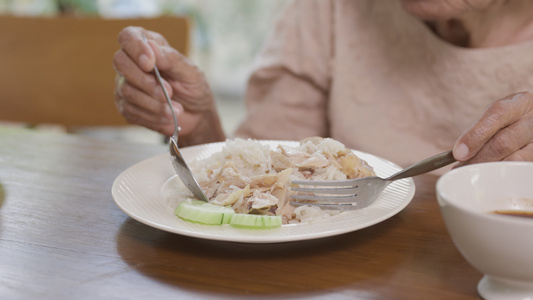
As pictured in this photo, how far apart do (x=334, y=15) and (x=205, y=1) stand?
298cm

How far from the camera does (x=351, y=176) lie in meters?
1.00

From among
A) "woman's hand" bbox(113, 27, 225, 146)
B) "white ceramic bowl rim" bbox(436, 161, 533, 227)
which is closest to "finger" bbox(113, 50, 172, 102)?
"woman's hand" bbox(113, 27, 225, 146)

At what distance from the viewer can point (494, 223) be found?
24.2 inches

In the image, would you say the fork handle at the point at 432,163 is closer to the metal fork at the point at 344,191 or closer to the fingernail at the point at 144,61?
the metal fork at the point at 344,191

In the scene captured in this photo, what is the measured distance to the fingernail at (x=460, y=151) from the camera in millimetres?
939

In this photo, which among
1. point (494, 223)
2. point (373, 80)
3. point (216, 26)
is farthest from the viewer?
point (216, 26)

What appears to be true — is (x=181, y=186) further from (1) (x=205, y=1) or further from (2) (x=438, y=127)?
(1) (x=205, y=1)

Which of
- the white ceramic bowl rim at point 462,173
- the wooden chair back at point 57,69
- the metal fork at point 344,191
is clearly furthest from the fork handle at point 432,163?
the wooden chair back at point 57,69

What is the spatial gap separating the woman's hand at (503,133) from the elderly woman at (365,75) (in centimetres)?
21

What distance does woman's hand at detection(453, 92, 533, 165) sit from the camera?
3.14 ft

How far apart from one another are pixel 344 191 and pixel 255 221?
0.17 metres

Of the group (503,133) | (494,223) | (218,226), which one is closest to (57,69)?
(218,226)

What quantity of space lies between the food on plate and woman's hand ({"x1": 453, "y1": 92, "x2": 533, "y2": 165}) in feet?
0.59

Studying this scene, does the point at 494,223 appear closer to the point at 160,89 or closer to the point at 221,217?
the point at 221,217
